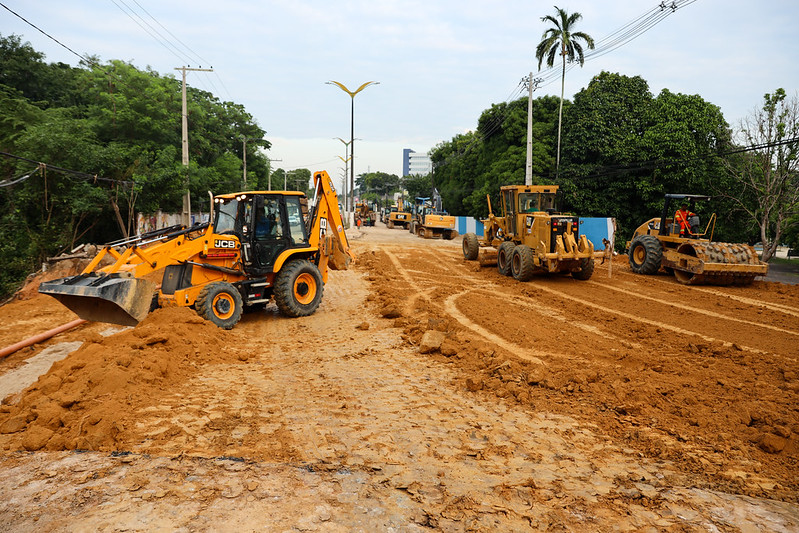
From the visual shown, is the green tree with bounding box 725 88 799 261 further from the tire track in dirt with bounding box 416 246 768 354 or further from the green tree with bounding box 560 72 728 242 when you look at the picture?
the tire track in dirt with bounding box 416 246 768 354

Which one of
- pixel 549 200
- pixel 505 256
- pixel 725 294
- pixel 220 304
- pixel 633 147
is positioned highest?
pixel 633 147

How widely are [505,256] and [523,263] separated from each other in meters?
1.17

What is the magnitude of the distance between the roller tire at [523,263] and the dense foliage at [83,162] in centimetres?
1311

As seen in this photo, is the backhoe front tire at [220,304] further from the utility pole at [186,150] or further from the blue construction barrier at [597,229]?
the blue construction barrier at [597,229]

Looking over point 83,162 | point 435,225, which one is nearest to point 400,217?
point 435,225

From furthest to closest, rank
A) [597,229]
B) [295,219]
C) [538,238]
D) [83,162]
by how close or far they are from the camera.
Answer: [597,229] < [83,162] < [538,238] < [295,219]

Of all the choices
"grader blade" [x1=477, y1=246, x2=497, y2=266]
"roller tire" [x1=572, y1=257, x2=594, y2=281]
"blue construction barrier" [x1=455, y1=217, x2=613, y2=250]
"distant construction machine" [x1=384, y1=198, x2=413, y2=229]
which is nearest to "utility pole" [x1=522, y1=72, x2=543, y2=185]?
"blue construction barrier" [x1=455, y1=217, x2=613, y2=250]

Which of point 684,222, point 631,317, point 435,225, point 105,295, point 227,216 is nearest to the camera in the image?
point 105,295

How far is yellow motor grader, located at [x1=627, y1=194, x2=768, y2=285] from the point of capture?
13406 mm

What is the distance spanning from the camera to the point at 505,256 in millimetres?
15414

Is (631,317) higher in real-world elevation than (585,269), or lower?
lower

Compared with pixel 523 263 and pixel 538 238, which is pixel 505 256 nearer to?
pixel 523 263

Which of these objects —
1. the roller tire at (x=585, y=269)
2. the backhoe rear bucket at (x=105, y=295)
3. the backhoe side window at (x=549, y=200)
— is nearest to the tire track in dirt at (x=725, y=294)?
the roller tire at (x=585, y=269)

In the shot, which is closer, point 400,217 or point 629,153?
point 629,153
